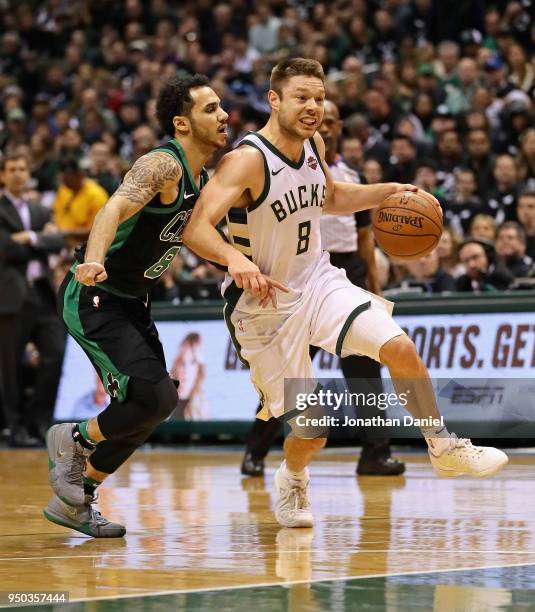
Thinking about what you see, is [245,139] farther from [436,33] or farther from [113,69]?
[113,69]

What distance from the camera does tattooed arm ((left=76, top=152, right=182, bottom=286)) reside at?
6.05m

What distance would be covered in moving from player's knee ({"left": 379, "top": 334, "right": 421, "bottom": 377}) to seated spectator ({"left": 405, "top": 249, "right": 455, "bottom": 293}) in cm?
604

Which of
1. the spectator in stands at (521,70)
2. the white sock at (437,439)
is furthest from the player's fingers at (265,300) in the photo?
the spectator in stands at (521,70)

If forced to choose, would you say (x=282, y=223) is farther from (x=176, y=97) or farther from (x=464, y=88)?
(x=464, y=88)

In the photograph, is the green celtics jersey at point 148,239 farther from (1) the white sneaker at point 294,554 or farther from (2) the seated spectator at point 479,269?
(2) the seated spectator at point 479,269

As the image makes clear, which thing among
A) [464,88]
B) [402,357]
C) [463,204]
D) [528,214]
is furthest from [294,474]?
[464,88]

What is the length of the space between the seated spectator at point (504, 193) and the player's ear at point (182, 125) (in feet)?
24.7

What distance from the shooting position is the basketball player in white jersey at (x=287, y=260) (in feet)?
21.0

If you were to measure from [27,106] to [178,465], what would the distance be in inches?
507

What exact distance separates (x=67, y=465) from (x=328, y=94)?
9.96 metres

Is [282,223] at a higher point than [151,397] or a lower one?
higher

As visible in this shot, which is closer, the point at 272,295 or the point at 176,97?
the point at 272,295

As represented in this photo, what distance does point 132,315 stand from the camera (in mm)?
6660

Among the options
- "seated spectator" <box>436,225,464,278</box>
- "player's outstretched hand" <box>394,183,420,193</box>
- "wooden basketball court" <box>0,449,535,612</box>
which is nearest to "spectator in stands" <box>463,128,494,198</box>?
"seated spectator" <box>436,225,464,278</box>
